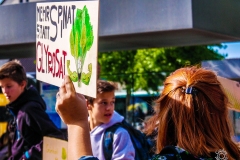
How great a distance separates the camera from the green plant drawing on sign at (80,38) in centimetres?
250

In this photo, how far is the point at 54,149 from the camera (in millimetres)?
4238

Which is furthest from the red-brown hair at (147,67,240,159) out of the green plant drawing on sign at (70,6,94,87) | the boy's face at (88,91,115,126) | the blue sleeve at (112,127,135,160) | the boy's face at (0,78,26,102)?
the boy's face at (0,78,26,102)

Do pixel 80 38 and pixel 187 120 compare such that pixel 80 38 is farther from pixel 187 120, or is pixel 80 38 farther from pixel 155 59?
pixel 155 59

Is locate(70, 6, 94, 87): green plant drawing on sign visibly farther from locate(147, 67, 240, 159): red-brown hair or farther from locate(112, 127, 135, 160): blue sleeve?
locate(112, 127, 135, 160): blue sleeve

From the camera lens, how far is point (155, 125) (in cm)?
237

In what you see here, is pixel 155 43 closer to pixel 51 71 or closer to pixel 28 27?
pixel 28 27

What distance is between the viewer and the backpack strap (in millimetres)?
4113

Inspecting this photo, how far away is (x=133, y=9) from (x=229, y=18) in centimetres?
75

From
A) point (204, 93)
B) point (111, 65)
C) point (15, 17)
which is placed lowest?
point (111, 65)

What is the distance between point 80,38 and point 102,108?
184 cm

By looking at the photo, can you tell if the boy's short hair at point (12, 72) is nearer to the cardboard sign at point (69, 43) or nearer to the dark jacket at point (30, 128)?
the dark jacket at point (30, 128)

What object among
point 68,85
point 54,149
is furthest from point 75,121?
point 54,149

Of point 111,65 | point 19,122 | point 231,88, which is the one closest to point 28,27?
point 19,122

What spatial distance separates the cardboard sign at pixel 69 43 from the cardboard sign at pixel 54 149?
125 cm
